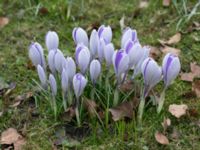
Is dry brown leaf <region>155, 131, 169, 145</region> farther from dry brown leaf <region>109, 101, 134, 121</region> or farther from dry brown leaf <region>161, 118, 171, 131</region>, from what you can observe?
dry brown leaf <region>109, 101, 134, 121</region>

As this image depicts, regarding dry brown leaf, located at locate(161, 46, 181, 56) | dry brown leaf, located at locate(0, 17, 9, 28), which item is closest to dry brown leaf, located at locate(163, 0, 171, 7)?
dry brown leaf, located at locate(161, 46, 181, 56)

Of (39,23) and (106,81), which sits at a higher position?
(39,23)

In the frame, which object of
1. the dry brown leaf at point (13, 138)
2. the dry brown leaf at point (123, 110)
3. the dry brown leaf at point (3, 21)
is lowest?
the dry brown leaf at point (13, 138)

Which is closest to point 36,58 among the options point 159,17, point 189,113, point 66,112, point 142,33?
point 66,112

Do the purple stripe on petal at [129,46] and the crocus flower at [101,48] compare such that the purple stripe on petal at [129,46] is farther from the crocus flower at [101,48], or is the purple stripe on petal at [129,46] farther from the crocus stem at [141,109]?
the crocus stem at [141,109]

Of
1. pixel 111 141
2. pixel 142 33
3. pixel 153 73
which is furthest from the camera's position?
pixel 142 33

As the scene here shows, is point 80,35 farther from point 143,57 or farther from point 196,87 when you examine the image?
point 196,87

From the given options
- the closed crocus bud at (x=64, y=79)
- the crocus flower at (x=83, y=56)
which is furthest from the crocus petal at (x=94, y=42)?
the closed crocus bud at (x=64, y=79)

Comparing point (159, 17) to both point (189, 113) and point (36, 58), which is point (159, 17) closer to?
point (189, 113)
